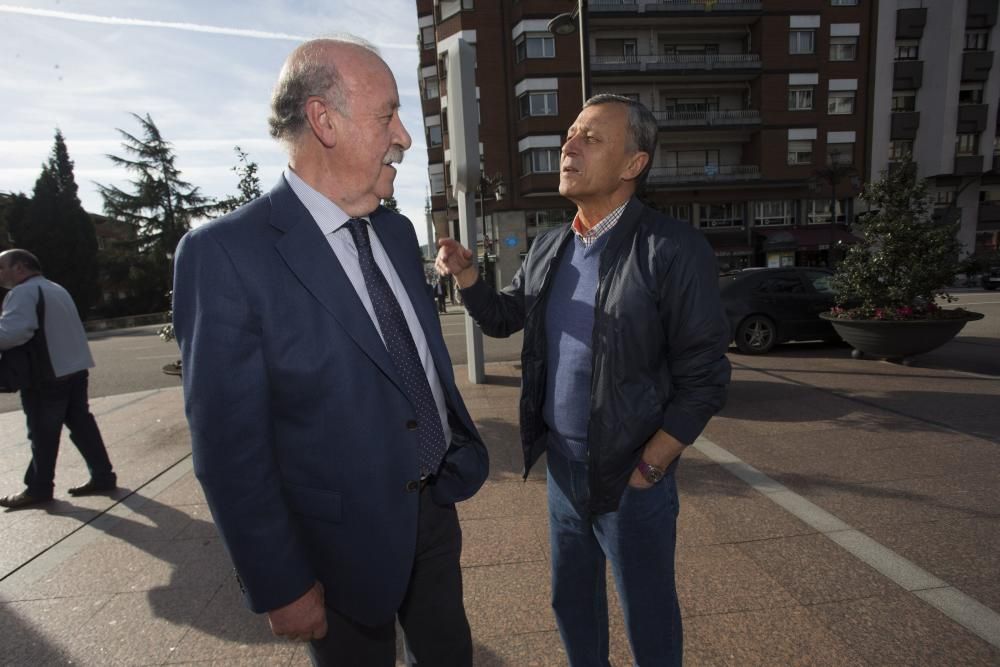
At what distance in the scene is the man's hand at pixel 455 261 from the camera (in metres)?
2.02

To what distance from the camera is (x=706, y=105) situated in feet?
102

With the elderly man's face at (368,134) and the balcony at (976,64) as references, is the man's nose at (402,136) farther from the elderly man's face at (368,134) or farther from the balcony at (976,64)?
the balcony at (976,64)

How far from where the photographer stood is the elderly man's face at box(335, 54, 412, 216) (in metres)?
1.37

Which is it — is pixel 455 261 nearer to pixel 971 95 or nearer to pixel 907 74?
pixel 907 74

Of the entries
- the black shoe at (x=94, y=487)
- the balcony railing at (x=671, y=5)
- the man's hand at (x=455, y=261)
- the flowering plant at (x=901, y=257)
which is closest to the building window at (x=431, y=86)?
the balcony railing at (x=671, y=5)

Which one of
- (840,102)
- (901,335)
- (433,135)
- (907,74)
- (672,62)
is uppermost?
(672,62)

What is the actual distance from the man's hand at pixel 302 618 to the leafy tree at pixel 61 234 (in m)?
42.9

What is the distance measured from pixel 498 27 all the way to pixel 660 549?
106 feet

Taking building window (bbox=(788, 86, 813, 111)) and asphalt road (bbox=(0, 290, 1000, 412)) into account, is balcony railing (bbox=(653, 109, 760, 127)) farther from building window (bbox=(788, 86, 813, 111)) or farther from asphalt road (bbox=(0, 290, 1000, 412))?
asphalt road (bbox=(0, 290, 1000, 412))

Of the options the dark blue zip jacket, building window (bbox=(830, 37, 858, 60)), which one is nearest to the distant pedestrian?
the dark blue zip jacket

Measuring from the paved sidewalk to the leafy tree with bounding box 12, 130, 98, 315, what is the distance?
39606 mm

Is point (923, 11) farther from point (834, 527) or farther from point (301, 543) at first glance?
point (301, 543)

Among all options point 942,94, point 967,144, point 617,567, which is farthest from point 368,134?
point 967,144

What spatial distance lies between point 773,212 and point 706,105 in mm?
7399
